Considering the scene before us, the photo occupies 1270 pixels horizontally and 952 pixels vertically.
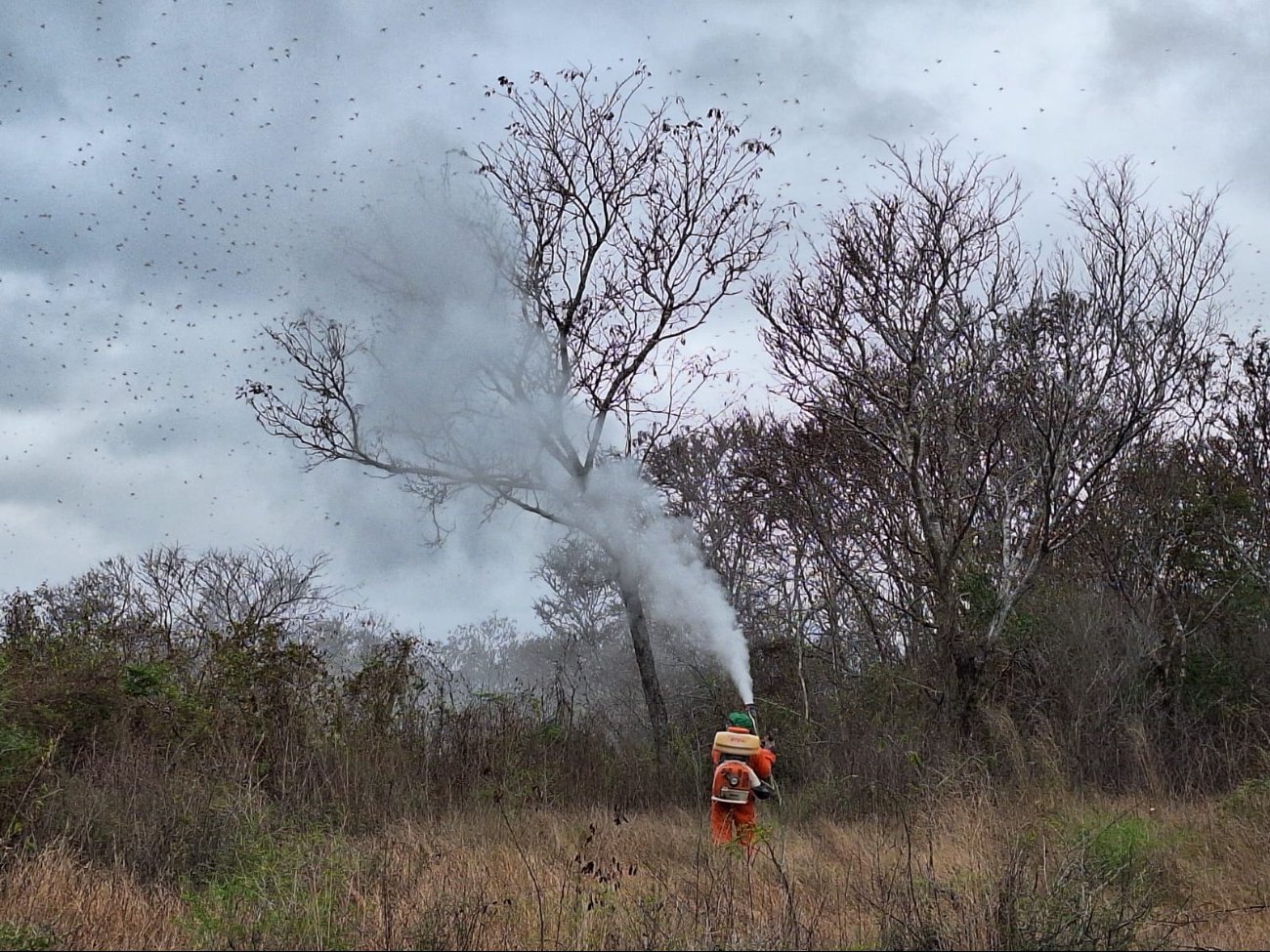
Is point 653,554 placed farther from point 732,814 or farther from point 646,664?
point 732,814

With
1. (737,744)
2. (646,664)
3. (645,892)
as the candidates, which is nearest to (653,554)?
(646,664)

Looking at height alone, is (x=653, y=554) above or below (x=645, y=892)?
above

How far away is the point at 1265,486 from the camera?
1691 centimetres

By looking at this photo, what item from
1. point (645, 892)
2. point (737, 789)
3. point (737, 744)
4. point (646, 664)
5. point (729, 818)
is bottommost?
point (645, 892)

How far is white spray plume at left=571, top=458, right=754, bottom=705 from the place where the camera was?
1473cm

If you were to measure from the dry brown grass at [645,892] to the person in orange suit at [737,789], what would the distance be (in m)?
0.30

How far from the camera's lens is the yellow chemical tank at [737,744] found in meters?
9.72

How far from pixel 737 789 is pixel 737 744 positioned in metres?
0.40

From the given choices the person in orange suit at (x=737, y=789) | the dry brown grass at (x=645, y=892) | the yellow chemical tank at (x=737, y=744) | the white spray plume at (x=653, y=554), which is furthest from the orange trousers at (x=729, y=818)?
the white spray plume at (x=653, y=554)

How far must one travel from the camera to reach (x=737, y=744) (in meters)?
9.73

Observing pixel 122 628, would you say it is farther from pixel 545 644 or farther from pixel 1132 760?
pixel 545 644

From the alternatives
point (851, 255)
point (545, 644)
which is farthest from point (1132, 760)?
point (545, 644)

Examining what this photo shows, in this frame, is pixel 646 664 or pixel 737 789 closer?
pixel 737 789

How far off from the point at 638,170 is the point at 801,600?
287 inches
